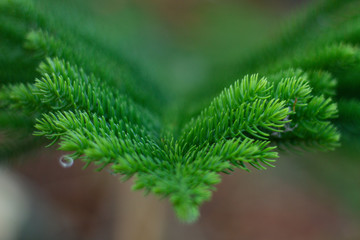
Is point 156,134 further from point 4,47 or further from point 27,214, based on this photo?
point 27,214

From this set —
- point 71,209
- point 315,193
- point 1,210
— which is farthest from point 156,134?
point 315,193

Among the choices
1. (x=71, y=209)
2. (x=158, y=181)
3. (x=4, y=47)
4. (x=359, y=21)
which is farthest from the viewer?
(x=71, y=209)

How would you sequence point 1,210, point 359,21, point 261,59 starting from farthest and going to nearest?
point 1,210 → point 261,59 → point 359,21

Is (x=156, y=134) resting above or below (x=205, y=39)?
below

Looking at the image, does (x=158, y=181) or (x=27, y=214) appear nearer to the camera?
(x=158, y=181)

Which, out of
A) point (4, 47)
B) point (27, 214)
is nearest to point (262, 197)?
point (27, 214)

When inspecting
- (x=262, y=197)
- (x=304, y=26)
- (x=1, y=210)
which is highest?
(x=262, y=197)
